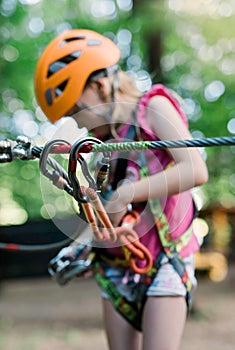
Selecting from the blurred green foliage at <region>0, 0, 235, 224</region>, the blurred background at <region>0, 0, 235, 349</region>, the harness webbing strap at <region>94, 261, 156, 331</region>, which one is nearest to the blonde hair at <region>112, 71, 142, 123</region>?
the harness webbing strap at <region>94, 261, 156, 331</region>

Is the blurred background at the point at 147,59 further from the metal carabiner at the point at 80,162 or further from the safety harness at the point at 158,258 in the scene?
the metal carabiner at the point at 80,162

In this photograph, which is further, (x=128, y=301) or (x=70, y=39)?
(x=70, y=39)

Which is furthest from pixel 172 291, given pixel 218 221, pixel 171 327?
pixel 218 221

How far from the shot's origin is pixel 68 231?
1834mm

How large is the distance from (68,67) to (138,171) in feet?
1.58

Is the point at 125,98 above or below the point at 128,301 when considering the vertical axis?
above

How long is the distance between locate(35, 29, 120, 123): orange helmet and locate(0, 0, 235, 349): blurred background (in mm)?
4382

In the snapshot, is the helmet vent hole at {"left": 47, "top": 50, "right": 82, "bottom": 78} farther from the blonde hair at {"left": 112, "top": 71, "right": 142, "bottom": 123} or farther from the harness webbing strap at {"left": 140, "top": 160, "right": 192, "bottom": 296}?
the harness webbing strap at {"left": 140, "top": 160, "right": 192, "bottom": 296}

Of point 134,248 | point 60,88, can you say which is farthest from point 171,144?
point 60,88

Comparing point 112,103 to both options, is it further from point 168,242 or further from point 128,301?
point 128,301

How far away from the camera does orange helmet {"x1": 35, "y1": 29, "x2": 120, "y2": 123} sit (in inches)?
90.9

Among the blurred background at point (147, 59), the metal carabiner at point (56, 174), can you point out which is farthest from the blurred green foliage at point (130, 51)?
the metal carabiner at point (56, 174)

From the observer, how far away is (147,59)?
25.4 feet

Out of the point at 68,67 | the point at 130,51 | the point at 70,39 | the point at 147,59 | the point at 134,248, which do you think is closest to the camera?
the point at 134,248
